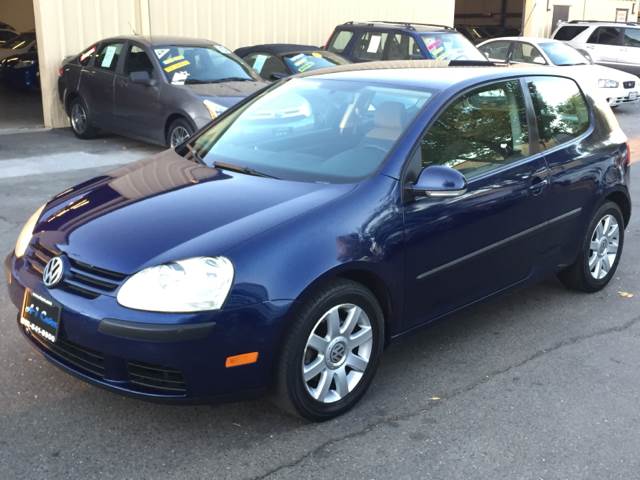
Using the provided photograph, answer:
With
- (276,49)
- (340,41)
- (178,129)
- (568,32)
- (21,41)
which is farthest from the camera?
(568,32)

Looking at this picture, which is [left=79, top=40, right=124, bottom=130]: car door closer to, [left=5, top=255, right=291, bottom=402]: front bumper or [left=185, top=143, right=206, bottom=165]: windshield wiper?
[left=185, top=143, right=206, bottom=165]: windshield wiper

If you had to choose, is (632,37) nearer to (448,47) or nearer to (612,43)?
(612,43)

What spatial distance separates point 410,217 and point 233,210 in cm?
85

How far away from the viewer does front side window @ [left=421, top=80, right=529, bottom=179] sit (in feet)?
12.8

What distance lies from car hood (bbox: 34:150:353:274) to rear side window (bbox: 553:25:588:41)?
1700cm

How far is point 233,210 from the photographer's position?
3381 mm

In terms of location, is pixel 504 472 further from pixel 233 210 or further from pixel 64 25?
pixel 64 25

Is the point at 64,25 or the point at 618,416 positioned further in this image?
the point at 64,25

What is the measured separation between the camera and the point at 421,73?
4344 mm

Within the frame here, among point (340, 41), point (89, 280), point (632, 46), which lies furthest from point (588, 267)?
point (632, 46)

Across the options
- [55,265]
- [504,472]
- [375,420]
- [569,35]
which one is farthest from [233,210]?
[569,35]

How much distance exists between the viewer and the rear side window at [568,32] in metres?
18.8

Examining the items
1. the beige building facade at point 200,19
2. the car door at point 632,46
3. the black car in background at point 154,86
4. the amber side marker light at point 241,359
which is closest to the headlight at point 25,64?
the beige building facade at point 200,19

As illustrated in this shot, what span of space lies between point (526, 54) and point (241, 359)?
43.6 ft
